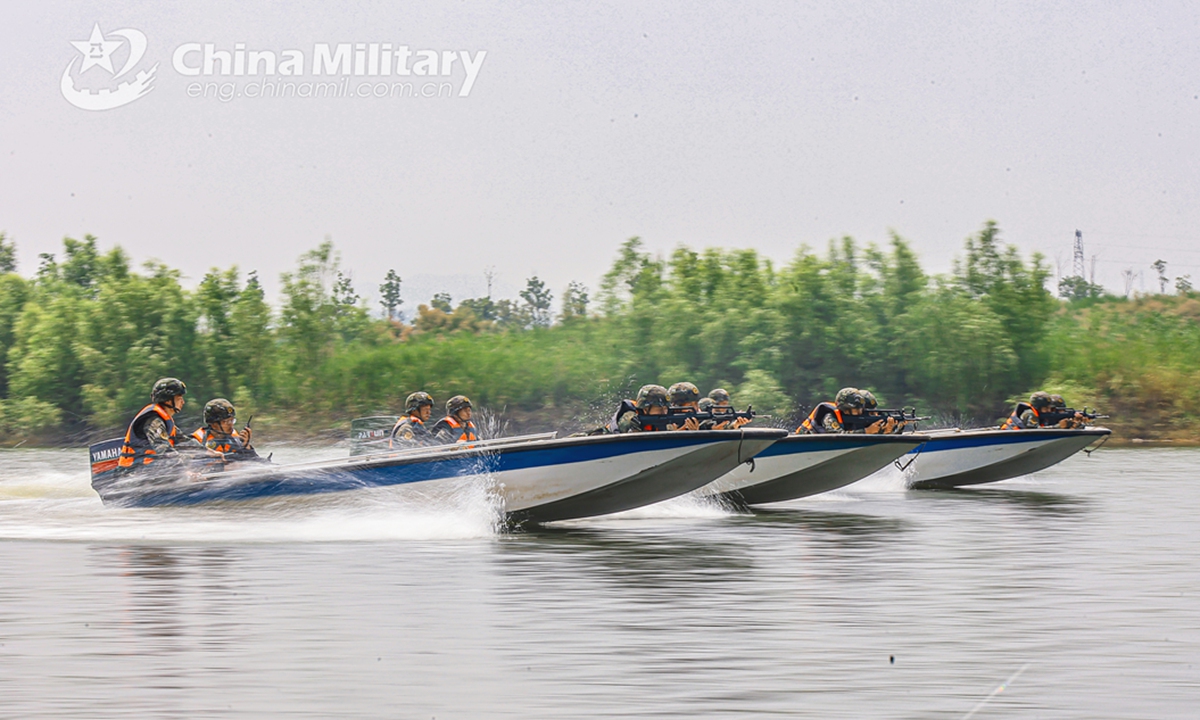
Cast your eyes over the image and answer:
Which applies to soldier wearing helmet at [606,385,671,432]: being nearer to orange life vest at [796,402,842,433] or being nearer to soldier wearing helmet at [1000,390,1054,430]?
orange life vest at [796,402,842,433]

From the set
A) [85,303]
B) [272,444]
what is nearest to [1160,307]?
[272,444]

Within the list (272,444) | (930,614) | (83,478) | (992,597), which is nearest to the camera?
(930,614)

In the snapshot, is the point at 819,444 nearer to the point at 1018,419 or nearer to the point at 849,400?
the point at 849,400

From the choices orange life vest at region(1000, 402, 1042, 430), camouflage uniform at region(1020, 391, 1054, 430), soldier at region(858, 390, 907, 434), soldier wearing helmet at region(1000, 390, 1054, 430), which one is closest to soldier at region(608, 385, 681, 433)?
soldier at region(858, 390, 907, 434)

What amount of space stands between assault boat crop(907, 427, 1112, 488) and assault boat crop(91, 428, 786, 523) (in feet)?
26.3

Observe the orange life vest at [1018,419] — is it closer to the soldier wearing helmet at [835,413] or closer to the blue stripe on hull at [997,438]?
the blue stripe on hull at [997,438]

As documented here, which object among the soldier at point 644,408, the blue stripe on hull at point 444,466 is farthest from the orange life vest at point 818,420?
the blue stripe on hull at point 444,466

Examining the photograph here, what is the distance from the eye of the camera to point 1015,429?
23.0 metres

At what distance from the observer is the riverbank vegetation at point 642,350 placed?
4631 cm

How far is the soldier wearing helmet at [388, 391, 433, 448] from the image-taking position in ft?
54.6

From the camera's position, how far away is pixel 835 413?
64.9 feet

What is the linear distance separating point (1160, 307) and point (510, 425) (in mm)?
31356

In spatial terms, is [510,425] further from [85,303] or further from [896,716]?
[896,716]

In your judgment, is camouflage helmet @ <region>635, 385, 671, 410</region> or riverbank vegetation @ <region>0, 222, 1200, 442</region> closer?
camouflage helmet @ <region>635, 385, 671, 410</region>
